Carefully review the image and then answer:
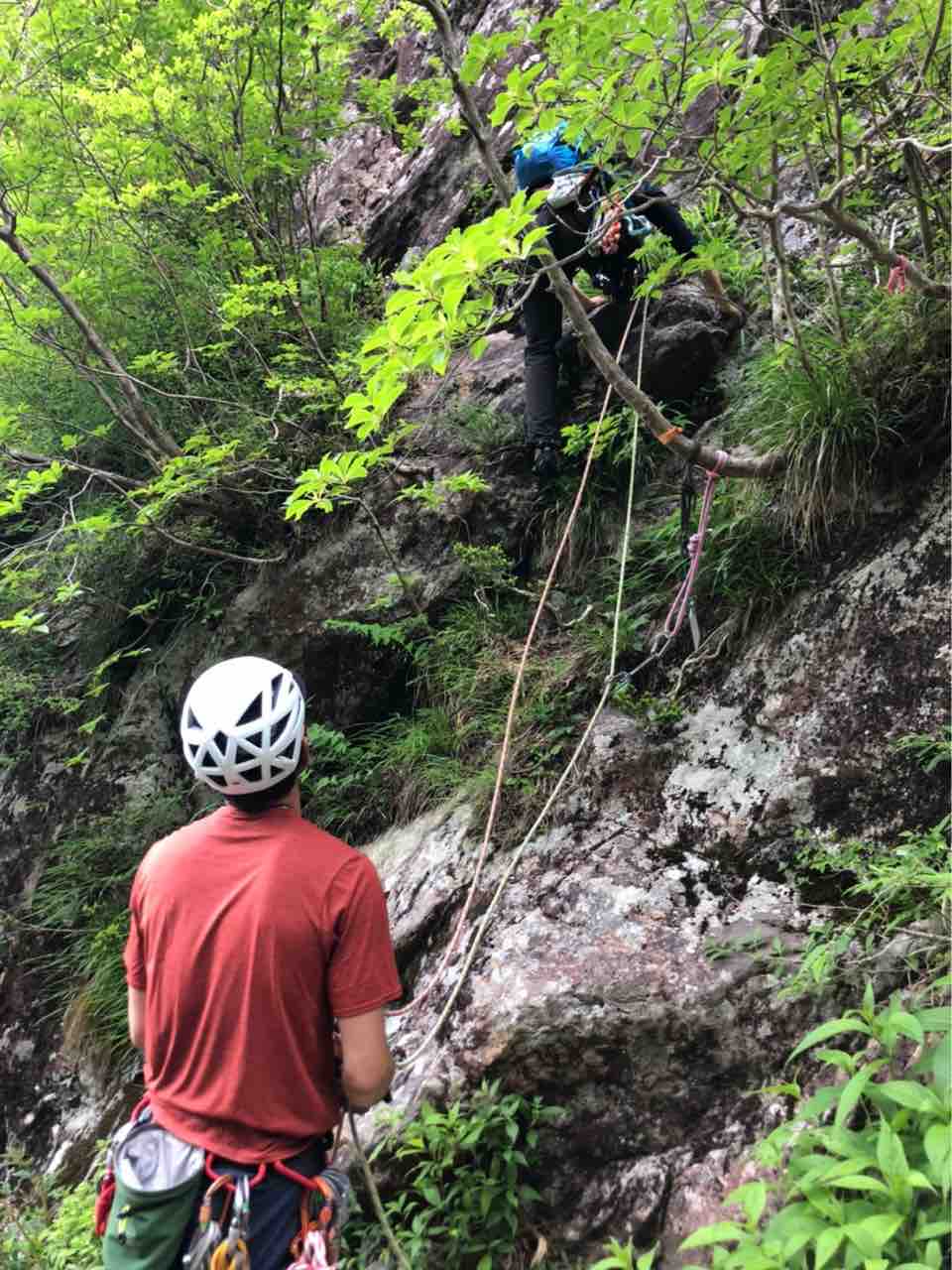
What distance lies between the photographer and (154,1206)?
1.98 meters

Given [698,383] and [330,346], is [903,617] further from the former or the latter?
[330,346]

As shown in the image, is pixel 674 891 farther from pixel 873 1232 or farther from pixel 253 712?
pixel 253 712

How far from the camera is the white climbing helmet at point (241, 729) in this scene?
84.0 inches

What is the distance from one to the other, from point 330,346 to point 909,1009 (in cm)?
587

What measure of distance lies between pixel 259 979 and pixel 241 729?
0.63 metres

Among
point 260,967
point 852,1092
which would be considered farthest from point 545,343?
point 852,1092

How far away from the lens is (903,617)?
11.0ft

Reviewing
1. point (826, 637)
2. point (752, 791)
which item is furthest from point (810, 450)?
point (752, 791)

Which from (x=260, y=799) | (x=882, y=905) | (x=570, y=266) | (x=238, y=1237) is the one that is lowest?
(x=882, y=905)

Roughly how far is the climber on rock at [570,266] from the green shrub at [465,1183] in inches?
146

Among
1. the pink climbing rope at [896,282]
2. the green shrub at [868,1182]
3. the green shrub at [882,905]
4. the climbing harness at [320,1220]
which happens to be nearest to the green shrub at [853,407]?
the pink climbing rope at [896,282]

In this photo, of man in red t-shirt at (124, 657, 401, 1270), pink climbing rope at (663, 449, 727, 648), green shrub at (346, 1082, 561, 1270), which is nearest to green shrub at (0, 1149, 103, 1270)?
green shrub at (346, 1082, 561, 1270)

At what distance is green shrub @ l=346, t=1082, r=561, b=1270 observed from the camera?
284 centimetres

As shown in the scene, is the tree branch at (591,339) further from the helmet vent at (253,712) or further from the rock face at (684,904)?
the helmet vent at (253,712)
